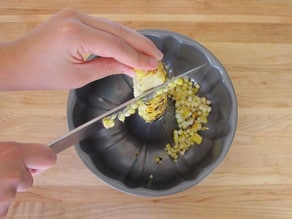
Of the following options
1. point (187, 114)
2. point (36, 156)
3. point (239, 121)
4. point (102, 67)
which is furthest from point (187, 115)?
point (36, 156)

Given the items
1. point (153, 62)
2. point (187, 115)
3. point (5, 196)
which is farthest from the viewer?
point (187, 115)

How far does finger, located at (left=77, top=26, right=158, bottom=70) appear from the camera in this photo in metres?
0.54

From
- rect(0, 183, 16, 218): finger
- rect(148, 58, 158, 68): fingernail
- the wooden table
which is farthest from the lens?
the wooden table

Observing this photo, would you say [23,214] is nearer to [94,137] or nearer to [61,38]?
[94,137]

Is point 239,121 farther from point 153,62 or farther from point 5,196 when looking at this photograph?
point 5,196

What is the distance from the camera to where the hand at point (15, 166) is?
1.53 ft

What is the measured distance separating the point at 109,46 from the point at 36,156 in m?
0.18

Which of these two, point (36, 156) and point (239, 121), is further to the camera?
point (239, 121)

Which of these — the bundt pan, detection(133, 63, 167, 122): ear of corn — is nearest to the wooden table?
the bundt pan

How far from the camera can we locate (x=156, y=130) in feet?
2.44

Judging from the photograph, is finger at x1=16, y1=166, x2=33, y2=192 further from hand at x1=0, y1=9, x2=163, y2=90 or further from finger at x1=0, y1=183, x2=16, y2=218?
hand at x1=0, y1=9, x2=163, y2=90

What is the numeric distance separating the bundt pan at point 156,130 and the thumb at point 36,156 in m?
0.13

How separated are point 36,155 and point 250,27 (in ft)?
1.80

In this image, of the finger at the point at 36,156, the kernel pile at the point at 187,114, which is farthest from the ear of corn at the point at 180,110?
the finger at the point at 36,156
